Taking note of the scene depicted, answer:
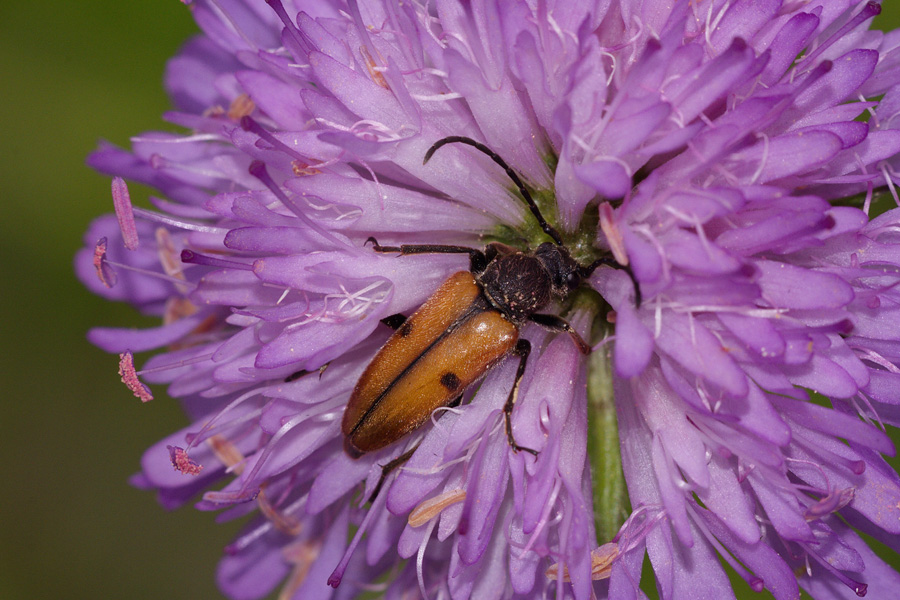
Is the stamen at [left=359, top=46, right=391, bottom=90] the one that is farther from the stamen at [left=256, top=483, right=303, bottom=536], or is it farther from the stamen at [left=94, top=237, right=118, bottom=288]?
the stamen at [left=256, top=483, right=303, bottom=536]

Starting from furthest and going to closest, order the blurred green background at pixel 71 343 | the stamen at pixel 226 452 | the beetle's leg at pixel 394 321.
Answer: the blurred green background at pixel 71 343, the stamen at pixel 226 452, the beetle's leg at pixel 394 321

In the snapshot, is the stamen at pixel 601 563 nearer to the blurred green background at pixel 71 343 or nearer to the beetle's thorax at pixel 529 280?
the beetle's thorax at pixel 529 280

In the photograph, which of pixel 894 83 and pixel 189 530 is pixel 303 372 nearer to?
pixel 894 83

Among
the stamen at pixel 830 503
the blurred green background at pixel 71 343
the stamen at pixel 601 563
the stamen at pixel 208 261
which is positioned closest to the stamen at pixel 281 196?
the stamen at pixel 208 261

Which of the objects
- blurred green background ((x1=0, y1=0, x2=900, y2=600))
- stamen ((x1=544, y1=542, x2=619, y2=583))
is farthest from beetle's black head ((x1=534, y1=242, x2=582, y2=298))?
blurred green background ((x1=0, y1=0, x2=900, y2=600))

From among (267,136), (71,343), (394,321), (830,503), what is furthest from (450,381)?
(71,343)

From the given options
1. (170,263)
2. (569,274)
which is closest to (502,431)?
(569,274)
